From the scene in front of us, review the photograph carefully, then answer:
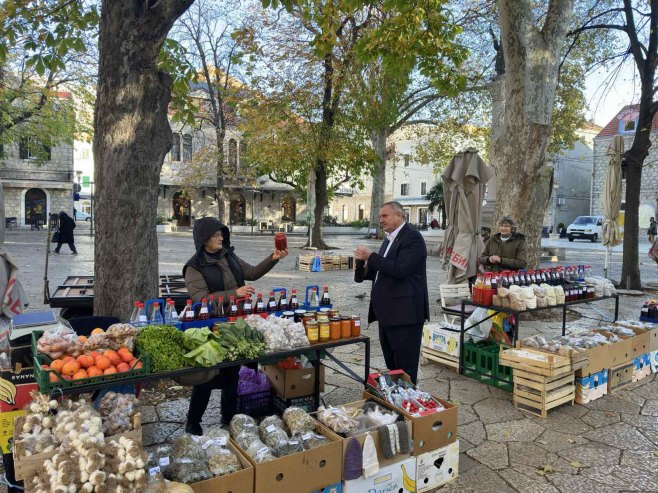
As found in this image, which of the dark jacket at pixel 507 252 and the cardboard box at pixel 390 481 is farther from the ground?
the dark jacket at pixel 507 252

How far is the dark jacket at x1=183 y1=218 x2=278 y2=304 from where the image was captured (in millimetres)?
4027

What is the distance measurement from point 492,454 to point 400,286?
147cm

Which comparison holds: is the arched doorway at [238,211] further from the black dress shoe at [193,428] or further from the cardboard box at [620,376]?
the black dress shoe at [193,428]

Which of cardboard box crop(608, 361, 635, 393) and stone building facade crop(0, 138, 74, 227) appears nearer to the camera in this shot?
cardboard box crop(608, 361, 635, 393)

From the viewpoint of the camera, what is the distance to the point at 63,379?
2.55m

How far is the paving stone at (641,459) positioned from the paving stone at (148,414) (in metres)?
3.77

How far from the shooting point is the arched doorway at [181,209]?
3875 cm

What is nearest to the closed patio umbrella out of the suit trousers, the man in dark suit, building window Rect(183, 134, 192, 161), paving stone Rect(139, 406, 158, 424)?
the man in dark suit

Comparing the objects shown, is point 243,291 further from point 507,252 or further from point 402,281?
point 507,252

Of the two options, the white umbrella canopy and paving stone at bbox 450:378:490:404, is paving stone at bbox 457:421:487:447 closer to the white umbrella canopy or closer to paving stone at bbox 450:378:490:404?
paving stone at bbox 450:378:490:404

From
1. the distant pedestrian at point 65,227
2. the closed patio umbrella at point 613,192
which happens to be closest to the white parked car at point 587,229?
the closed patio umbrella at point 613,192

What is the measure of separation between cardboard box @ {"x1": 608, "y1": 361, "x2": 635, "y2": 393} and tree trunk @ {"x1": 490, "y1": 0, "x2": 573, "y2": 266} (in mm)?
3226

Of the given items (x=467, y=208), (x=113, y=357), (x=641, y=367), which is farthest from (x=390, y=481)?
(x=467, y=208)

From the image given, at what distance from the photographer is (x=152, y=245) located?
5.01 meters
